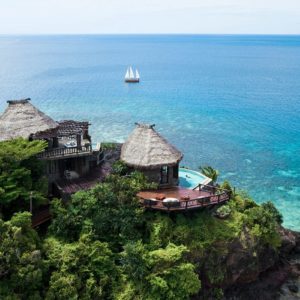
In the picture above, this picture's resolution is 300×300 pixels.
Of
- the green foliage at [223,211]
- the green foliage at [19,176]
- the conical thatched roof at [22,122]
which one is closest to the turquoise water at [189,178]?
the green foliage at [223,211]

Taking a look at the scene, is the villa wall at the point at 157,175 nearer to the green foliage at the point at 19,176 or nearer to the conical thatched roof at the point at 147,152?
the conical thatched roof at the point at 147,152

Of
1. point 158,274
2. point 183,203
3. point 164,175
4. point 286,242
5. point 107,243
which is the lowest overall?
point 286,242

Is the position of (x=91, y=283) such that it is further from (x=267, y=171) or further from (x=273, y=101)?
(x=273, y=101)

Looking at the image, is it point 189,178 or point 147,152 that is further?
point 189,178

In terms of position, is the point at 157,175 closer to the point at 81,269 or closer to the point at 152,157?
the point at 152,157

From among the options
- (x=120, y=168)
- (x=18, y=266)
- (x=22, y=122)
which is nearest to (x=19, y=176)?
(x=18, y=266)
